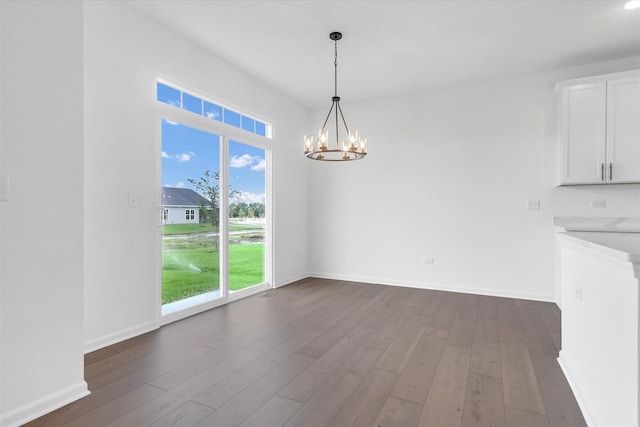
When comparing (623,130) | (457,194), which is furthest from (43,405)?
(623,130)

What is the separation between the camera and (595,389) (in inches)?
68.2

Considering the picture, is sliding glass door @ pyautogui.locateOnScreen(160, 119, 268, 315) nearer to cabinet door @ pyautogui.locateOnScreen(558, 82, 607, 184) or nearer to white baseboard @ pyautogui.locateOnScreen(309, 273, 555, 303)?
white baseboard @ pyautogui.locateOnScreen(309, 273, 555, 303)

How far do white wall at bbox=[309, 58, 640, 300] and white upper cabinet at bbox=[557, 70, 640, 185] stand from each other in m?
0.35

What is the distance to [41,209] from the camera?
75.3 inches

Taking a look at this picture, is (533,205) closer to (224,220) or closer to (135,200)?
(224,220)

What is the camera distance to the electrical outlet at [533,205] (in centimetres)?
436

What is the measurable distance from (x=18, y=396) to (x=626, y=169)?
562 centimetres

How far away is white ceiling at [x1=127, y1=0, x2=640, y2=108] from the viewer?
119 inches

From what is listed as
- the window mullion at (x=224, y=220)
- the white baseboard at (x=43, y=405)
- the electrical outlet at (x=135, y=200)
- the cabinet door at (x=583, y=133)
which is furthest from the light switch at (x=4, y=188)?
the cabinet door at (x=583, y=133)

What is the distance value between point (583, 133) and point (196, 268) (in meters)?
4.77

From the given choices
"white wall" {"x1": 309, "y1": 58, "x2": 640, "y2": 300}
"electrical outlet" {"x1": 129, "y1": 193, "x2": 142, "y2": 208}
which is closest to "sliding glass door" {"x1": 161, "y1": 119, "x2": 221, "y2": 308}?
"electrical outlet" {"x1": 129, "y1": 193, "x2": 142, "y2": 208}

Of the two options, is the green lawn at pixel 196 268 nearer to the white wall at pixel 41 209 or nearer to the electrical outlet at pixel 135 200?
the electrical outlet at pixel 135 200

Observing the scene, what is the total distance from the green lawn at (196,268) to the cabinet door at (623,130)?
4.57 meters

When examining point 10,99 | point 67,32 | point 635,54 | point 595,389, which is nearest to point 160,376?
point 10,99
